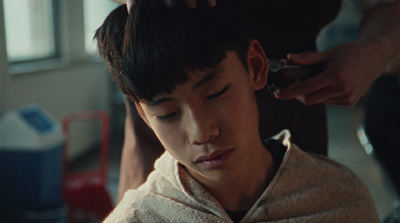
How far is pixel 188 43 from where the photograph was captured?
82 cm

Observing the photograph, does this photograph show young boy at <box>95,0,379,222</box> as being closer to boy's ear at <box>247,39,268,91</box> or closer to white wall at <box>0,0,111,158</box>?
boy's ear at <box>247,39,268,91</box>

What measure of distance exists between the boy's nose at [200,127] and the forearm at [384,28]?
0.55 m

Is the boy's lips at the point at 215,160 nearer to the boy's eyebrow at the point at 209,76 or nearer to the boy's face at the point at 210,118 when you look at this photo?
the boy's face at the point at 210,118

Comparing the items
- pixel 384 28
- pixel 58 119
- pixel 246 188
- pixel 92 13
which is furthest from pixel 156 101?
pixel 92 13

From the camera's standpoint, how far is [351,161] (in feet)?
13.1

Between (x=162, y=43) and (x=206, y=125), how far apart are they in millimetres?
167

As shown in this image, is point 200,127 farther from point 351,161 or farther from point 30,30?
point 30,30

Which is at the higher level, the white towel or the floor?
the white towel

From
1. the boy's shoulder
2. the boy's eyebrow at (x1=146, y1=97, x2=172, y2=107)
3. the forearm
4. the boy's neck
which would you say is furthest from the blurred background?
the boy's eyebrow at (x1=146, y1=97, x2=172, y2=107)

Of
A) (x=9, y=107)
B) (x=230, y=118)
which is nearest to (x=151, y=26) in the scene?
(x=230, y=118)

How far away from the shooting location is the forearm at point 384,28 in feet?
3.80

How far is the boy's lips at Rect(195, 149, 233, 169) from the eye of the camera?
859 millimetres

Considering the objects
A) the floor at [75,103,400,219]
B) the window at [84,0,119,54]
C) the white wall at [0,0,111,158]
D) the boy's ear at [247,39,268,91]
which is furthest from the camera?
the window at [84,0,119,54]

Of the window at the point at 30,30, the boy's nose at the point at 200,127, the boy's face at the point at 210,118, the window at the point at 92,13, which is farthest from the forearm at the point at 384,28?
the window at the point at 92,13
